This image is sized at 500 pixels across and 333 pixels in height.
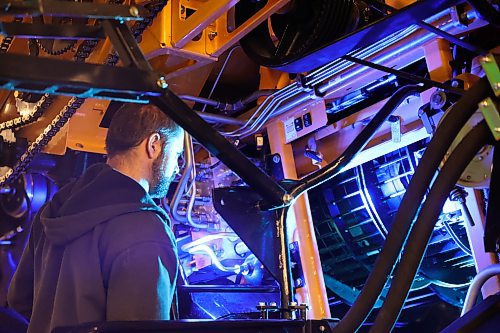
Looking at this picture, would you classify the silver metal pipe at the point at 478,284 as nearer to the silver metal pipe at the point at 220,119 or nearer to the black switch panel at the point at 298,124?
the black switch panel at the point at 298,124

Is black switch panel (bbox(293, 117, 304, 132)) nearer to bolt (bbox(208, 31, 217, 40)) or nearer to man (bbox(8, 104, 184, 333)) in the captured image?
bolt (bbox(208, 31, 217, 40))

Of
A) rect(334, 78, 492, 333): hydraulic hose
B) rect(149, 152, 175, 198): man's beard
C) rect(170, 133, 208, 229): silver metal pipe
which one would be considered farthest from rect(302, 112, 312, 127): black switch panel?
rect(334, 78, 492, 333): hydraulic hose

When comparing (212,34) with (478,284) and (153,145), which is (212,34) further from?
(478,284)

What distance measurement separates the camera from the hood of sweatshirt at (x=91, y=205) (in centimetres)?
159

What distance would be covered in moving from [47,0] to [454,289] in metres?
1.72

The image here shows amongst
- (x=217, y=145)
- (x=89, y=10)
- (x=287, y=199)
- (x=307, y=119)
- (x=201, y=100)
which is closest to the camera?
(x=89, y=10)

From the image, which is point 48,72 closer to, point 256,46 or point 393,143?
point 256,46

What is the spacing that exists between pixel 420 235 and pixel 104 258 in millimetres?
804

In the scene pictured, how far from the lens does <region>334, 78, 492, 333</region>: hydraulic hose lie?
1.18m

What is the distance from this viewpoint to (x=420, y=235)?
1.15m

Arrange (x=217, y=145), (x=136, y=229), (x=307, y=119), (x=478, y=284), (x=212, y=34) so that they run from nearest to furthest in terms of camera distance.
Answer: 1. (x=217, y=145)
2. (x=478, y=284)
3. (x=136, y=229)
4. (x=212, y=34)
5. (x=307, y=119)

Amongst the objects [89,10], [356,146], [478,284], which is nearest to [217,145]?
[89,10]

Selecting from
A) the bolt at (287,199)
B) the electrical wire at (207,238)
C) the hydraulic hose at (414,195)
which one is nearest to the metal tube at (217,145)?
the bolt at (287,199)

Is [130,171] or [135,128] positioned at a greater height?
[135,128]
